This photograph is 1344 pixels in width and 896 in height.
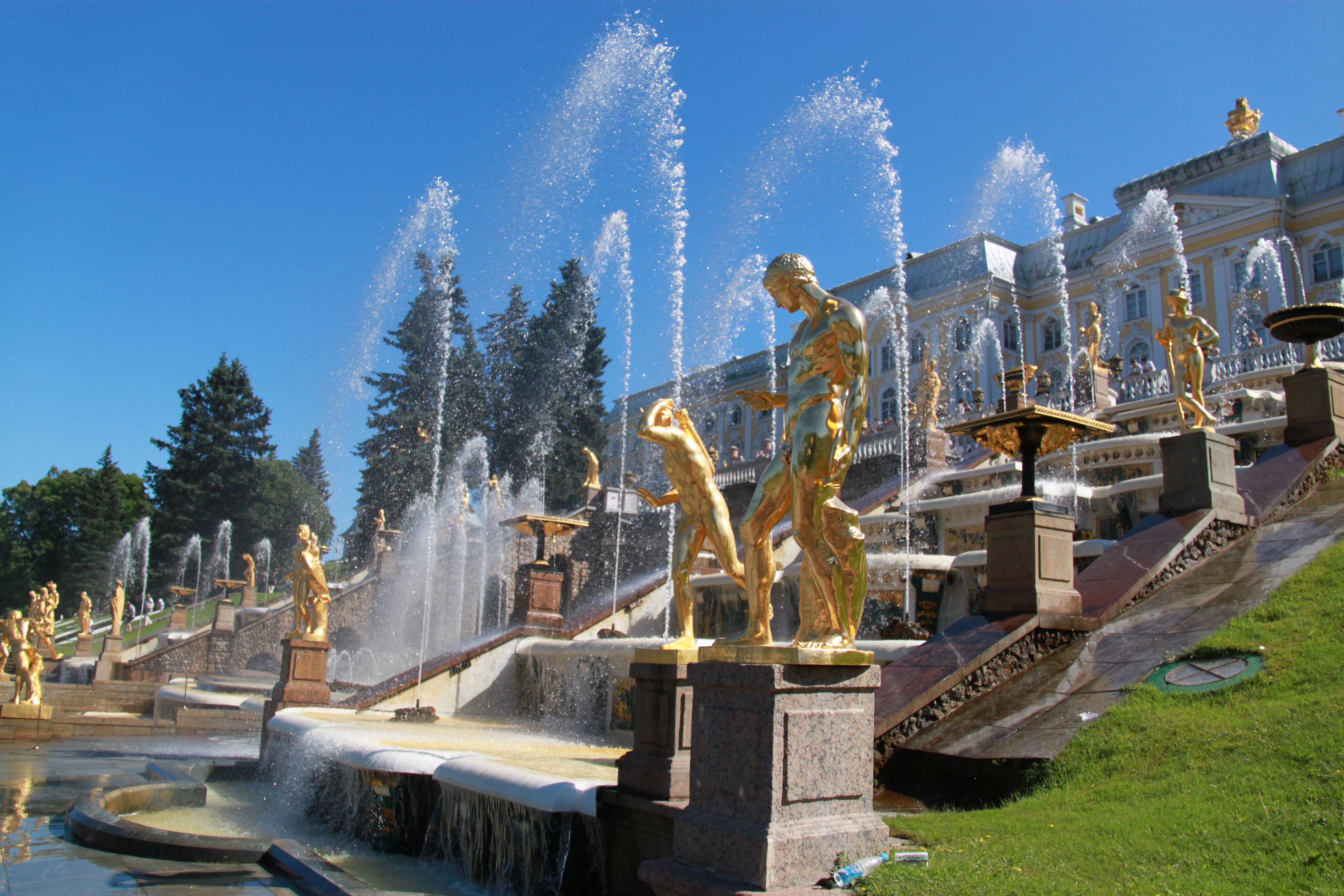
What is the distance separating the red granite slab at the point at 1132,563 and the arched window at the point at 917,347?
44.8m

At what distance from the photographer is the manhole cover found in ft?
19.1

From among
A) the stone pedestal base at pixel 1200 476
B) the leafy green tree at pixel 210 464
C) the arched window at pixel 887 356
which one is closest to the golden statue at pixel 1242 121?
the arched window at pixel 887 356

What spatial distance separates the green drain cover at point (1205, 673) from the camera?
5.80 meters

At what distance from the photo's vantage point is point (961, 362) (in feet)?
171

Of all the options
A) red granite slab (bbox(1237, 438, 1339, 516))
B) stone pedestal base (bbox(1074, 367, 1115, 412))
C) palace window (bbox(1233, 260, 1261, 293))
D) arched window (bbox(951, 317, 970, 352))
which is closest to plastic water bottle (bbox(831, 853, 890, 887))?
red granite slab (bbox(1237, 438, 1339, 516))

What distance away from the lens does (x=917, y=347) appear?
5500 centimetres

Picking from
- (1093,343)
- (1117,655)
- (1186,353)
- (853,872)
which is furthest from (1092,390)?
(853,872)

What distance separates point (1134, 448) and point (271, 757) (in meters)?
15.6

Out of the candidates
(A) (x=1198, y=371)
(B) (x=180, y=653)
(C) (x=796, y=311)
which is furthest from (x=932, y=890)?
(B) (x=180, y=653)

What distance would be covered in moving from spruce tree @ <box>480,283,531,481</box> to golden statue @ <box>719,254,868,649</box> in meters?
→ 44.3

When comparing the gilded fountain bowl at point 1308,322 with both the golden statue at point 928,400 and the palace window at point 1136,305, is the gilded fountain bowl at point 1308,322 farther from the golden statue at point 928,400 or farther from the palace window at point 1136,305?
the palace window at point 1136,305

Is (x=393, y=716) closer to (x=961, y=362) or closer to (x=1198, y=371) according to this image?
(x=1198, y=371)

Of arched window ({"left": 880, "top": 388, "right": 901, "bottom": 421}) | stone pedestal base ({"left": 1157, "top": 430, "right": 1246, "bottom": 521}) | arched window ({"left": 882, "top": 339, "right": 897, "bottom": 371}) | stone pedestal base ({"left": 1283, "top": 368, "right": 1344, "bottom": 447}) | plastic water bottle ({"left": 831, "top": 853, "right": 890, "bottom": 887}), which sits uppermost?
arched window ({"left": 882, "top": 339, "right": 897, "bottom": 371})

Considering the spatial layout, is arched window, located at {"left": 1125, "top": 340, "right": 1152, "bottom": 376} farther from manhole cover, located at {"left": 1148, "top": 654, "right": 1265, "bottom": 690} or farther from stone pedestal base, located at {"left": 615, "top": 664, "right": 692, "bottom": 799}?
stone pedestal base, located at {"left": 615, "top": 664, "right": 692, "bottom": 799}
